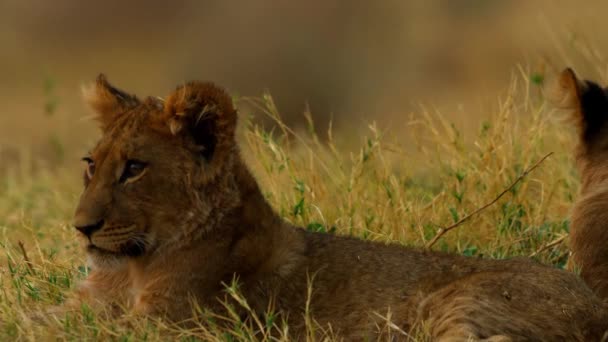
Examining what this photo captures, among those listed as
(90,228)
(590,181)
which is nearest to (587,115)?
(590,181)

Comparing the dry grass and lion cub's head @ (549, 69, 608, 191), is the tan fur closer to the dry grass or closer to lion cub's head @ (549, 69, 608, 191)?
lion cub's head @ (549, 69, 608, 191)

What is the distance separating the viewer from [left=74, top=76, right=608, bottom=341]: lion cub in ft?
17.9

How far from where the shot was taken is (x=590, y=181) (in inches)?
261

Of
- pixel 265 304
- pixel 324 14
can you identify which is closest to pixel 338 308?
pixel 265 304

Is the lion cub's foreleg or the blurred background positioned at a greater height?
the lion cub's foreleg

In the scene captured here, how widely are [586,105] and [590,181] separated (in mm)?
375

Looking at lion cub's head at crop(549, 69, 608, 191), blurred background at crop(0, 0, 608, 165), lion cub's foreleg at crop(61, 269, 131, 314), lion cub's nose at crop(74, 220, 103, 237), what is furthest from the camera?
blurred background at crop(0, 0, 608, 165)

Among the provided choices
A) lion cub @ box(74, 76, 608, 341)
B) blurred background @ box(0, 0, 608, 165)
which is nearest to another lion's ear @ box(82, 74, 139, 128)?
lion cub @ box(74, 76, 608, 341)

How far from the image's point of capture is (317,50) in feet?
76.9

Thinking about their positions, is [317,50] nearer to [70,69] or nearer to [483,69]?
[483,69]

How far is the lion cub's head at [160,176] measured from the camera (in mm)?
5449

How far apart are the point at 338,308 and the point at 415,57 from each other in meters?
17.9

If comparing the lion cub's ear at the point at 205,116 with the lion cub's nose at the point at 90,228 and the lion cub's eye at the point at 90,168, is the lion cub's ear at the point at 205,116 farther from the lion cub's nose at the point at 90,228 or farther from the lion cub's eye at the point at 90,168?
the lion cub's nose at the point at 90,228

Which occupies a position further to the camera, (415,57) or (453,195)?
(415,57)
